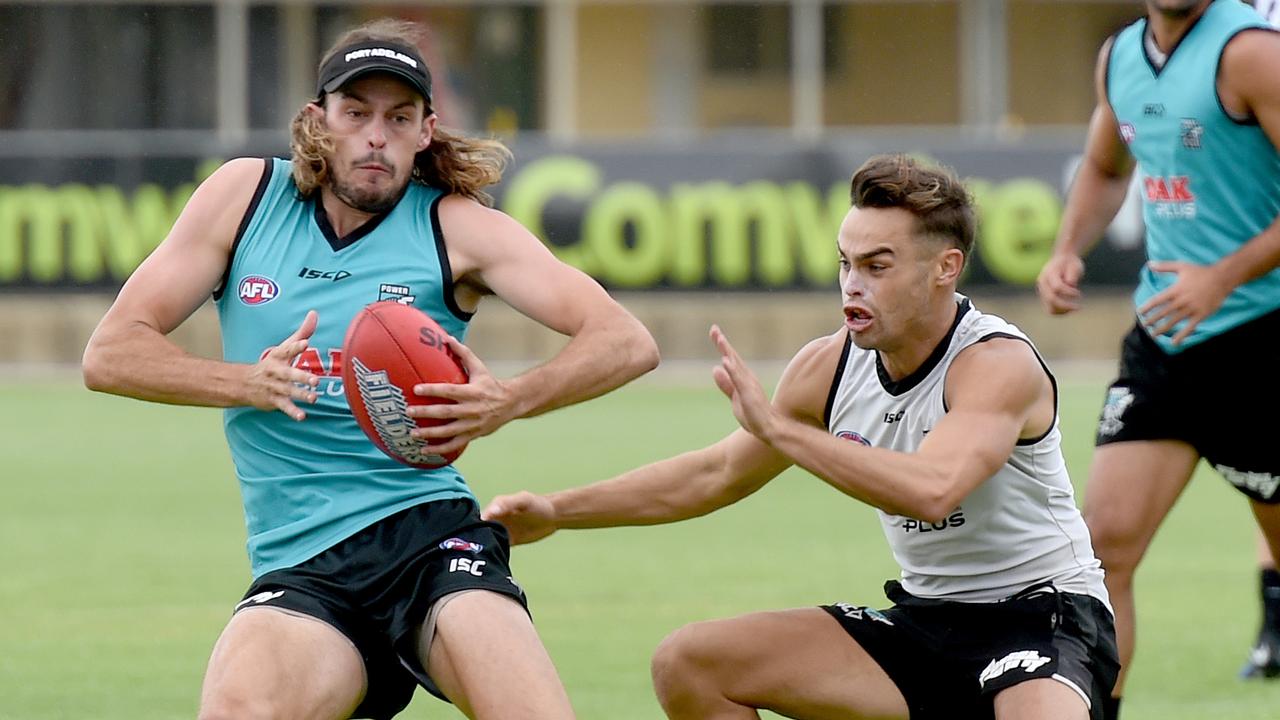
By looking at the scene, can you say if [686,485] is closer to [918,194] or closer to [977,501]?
[977,501]

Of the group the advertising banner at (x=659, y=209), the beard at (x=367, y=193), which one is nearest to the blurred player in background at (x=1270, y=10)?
the beard at (x=367, y=193)

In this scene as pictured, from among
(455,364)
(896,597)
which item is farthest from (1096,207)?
(455,364)

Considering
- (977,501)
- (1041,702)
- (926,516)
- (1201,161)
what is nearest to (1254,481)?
(1201,161)

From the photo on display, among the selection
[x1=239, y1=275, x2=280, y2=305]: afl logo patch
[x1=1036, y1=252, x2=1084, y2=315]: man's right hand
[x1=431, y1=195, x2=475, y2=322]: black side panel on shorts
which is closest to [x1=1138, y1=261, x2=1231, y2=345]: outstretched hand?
[x1=1036, y1=252, x2=1084, y2=315]: man's right hand

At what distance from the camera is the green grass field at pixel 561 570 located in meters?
7.69

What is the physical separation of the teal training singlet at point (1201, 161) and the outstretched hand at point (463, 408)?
2.56 metres

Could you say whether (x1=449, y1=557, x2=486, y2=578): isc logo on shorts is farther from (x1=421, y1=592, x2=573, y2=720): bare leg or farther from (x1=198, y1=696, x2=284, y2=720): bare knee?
(x1=198, y1=696, x2=284, y2=720): bare knee

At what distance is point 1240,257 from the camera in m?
6.68

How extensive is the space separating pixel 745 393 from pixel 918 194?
2.50ft

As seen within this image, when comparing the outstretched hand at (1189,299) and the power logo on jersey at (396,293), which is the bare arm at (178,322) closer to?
the power logo on jersey at (396,293)

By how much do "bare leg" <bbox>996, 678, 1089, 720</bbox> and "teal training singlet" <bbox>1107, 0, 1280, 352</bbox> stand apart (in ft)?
6.24

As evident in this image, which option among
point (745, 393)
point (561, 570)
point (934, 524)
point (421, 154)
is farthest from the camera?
point (561, 570)

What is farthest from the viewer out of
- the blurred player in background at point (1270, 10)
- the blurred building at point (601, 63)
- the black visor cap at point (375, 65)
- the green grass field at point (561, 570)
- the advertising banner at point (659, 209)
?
the blurred building at point (601, 63)

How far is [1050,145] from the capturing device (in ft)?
64.9
